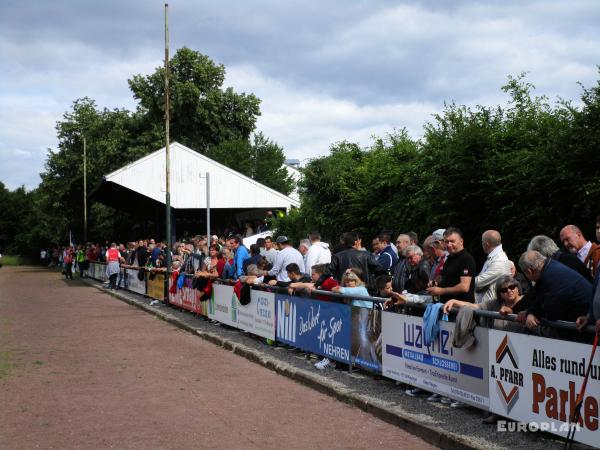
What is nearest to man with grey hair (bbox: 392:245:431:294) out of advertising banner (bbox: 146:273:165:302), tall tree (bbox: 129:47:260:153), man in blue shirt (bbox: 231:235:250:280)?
man in blue shirt (bbox: 231:235:250:280)

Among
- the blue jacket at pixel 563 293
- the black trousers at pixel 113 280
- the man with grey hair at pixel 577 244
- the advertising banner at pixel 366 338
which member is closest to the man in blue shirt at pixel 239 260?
the advertising banner at pixel 366 338

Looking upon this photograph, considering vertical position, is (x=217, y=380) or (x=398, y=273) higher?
(x=398, y=273)

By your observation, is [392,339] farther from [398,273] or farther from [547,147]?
[547,147]

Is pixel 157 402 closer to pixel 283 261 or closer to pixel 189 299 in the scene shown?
pixel 283 261

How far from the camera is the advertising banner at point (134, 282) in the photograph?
27.4 metres

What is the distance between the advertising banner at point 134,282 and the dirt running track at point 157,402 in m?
12.1

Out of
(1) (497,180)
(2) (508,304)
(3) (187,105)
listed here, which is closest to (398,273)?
(2) (508,304)

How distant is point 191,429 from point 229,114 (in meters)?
57.6

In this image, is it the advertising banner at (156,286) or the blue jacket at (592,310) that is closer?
the blue jacket at (592,310)

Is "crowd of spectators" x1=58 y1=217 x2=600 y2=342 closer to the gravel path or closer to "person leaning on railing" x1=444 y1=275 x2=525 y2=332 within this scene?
"person leaning on railing" x1=444 y1=275 x2=525 y2=332

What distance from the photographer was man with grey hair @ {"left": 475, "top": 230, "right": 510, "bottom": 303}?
768 cm

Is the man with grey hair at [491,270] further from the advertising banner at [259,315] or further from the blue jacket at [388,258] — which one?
the advertising banner at [259,315]

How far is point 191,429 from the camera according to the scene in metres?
7.30

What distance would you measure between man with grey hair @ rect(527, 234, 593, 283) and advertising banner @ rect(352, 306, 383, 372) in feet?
8.62
